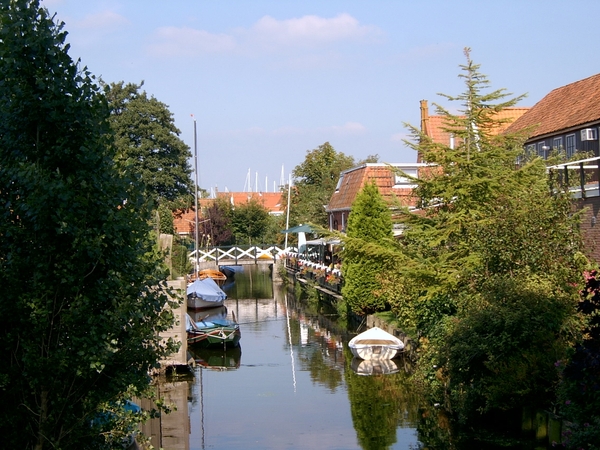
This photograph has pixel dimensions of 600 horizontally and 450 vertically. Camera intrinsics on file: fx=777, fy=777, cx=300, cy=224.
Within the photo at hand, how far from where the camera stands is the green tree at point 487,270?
1527 centimetres

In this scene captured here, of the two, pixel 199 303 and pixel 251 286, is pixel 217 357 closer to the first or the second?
pixel 199 303

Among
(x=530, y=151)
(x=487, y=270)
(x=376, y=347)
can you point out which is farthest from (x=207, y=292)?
(x=487, y=270)

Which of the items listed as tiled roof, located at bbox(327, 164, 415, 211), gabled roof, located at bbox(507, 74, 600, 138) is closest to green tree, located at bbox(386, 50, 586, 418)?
gabled roof, located at bbox(507, 74, 600, 138)

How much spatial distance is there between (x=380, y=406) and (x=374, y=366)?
4606 mm

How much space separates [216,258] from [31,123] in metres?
54.8

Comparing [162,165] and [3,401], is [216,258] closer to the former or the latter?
[162,165]

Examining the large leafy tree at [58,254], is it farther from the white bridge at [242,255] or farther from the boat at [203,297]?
the white bridge at [242,255]

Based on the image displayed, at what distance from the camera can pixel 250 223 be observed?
8238cm

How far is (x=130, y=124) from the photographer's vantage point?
5716cm

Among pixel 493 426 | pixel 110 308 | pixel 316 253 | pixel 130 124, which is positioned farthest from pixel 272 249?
pixel 110 308

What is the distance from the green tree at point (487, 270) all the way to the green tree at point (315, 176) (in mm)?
38860

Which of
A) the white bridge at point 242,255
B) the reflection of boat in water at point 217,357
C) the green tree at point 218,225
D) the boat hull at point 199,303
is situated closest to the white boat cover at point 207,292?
the boat hull at point 199,303

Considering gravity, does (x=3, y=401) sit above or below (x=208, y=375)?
above

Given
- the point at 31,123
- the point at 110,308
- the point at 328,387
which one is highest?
the point at 31,123
